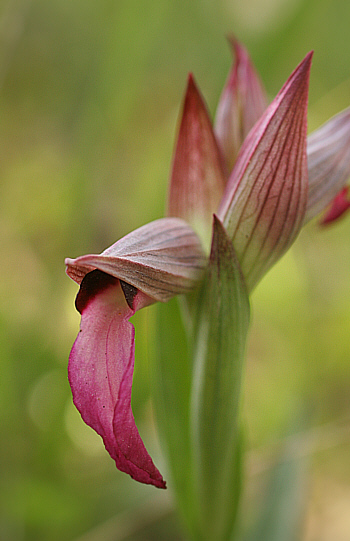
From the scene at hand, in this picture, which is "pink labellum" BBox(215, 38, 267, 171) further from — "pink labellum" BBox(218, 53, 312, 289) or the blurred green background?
the blurred green background

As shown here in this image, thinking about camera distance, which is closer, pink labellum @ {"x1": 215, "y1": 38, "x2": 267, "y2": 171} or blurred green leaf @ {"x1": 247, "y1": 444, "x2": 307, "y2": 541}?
pink labellum @ {"x1": 215, "y1": 38, "x2": 267, "y2": 171}

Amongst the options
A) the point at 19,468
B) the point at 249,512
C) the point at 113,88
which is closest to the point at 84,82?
the point at 113,88

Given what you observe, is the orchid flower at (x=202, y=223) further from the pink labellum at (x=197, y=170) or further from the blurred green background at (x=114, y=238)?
the blurred green background at (x=114, y=238)

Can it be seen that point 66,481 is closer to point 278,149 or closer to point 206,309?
point 206,309

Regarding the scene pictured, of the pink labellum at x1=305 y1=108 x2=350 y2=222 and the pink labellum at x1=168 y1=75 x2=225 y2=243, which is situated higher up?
the pink labellum at x1=168 y1=75 x2=225 y2=243

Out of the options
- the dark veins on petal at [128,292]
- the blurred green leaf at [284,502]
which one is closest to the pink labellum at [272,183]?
the dark veins on petal at [128,292]

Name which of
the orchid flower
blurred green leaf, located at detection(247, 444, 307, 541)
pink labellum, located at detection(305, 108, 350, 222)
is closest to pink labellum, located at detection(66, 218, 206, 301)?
the orchid flower
